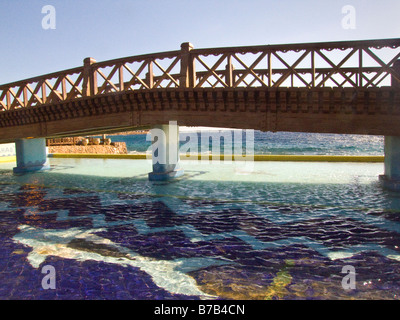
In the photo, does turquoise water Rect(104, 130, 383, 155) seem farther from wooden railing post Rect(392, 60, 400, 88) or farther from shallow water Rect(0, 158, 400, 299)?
shallow water Rect(0, 158, 400, 299)

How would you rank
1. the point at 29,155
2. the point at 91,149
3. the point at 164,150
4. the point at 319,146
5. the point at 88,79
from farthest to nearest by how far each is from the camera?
the point at 319,146 → the point at 91,149 → the point at 29,155 → the point at 164,150 → the point at 88,79

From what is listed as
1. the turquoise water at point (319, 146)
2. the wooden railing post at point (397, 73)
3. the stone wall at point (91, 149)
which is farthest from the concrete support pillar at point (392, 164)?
the turquoise water at point (319, 146)

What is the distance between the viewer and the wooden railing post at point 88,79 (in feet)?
45.9

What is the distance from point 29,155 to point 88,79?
8.35 metres

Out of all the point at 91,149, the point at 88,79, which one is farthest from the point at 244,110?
the point at 91,149

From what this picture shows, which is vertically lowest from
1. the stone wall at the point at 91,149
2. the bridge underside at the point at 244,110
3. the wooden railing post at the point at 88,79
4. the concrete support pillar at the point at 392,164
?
the stone wall at the point at 91,149

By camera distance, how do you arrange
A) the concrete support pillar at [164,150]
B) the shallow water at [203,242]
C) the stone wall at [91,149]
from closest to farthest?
the shallow water at [203,242] < the concrete support pillar at [164,150] < the stone wall at [91,149]

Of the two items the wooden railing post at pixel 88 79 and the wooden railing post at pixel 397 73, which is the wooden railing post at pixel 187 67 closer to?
the wooden railing post at pixel 88 79

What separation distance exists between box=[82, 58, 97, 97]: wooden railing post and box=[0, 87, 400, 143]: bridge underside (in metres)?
0.48

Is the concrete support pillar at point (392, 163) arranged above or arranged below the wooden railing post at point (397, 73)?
below

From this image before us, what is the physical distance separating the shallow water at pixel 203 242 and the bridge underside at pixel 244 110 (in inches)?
96.6

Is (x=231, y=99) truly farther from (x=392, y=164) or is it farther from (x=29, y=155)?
(x=29, y=155)

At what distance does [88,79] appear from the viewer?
47.2 ft
